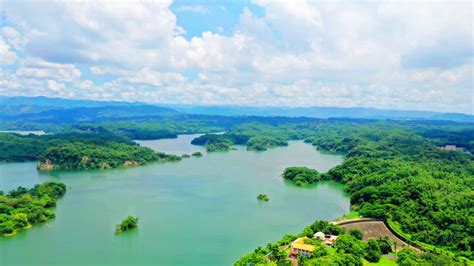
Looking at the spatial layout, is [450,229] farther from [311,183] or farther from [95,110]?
[95,110]

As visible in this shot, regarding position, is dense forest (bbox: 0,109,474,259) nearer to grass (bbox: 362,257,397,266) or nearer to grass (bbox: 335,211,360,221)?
grass (bbox: 335,211,360,221)

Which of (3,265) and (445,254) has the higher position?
(445,254)

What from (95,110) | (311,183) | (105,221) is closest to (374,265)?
(105,221)

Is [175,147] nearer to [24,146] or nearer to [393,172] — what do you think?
[24,146]

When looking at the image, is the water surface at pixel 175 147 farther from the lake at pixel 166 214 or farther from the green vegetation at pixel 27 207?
the green vegetation at pixel 27 207

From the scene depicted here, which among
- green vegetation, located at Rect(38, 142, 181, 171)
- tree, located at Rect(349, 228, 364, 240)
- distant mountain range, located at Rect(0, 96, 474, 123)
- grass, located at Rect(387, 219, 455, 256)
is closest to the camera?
grass, located at Rect(387, 219, 455, 256)

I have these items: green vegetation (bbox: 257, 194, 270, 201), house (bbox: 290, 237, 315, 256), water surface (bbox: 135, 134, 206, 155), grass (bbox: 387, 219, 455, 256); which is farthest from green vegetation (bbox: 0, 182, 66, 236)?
water surface (bbox: 135, 134, 206, 155)
